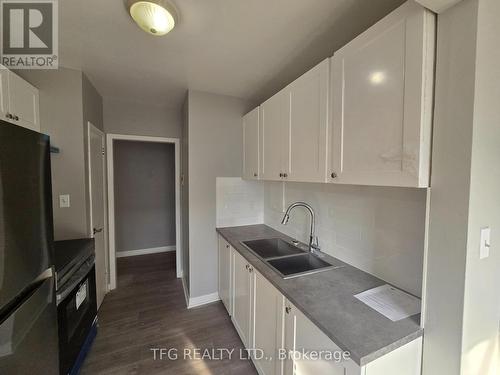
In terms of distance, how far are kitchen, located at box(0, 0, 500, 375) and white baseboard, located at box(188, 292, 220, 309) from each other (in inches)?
0.6

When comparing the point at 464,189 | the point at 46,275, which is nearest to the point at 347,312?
the point at 464,189

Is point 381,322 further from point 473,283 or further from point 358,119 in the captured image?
point 358,119

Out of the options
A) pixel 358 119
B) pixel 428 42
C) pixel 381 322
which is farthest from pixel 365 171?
pixel 381 322

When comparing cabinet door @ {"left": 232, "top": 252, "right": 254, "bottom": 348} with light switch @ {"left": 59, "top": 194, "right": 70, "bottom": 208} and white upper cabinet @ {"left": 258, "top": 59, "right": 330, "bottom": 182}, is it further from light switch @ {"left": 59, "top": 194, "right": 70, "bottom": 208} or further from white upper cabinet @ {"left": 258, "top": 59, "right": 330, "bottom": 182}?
light switch @ {"left": 59, "top": 194, "right": 70, "bottom": 208}

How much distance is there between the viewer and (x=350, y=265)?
1484mm

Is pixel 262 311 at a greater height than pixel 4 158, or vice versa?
pixel 4 158

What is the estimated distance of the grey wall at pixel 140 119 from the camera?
267 centimetres

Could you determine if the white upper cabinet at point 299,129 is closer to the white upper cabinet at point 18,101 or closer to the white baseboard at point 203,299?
the white baseboard at point 203,299

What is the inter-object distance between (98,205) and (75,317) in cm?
123

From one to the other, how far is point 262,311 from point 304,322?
1.62 ft

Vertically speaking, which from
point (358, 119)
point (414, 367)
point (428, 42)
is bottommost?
point (414, 367)

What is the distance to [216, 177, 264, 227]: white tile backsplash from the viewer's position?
8.27ft
